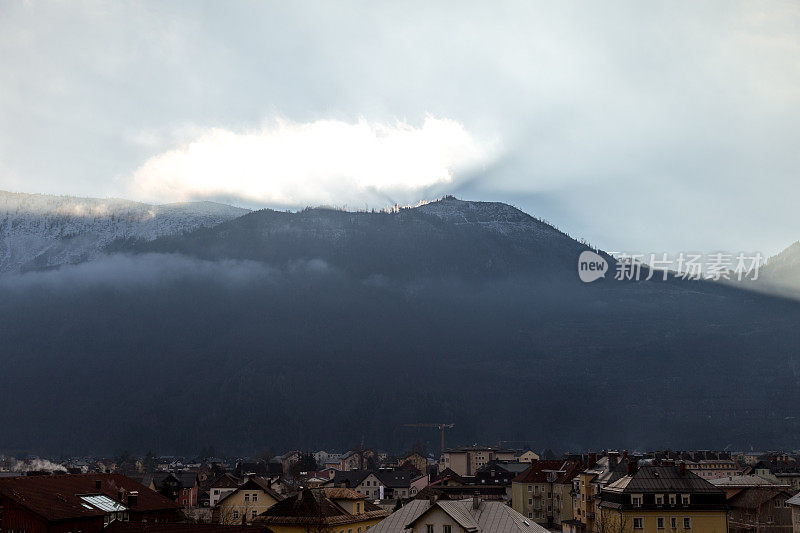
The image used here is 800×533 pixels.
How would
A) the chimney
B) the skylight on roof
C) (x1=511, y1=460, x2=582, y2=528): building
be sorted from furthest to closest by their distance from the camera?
(x1=511, y1=460, x2=582, y2=528): building < the chimney < the skylight on roof

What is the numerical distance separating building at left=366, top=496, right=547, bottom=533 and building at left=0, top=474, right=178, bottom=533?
1861cm

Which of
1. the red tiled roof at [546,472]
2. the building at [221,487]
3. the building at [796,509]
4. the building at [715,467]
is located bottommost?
the building at [715,467]

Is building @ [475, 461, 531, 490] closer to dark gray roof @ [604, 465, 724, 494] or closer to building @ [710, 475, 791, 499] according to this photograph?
building @ [710, 475, 791, 499]

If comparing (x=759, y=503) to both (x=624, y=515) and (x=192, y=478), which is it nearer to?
(x=624, y=515)

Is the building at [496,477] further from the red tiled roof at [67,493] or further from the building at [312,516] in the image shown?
the red tiled roof at [67,493]

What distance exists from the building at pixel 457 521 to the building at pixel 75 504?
18611 millimetres

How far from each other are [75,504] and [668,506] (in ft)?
150

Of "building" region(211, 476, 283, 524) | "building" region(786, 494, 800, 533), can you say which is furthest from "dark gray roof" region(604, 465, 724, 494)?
"building" region(211, 476, 283, 524)

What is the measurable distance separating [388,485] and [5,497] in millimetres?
92547

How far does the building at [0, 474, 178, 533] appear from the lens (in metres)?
52.1

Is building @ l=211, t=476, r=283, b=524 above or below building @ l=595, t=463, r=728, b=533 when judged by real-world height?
below

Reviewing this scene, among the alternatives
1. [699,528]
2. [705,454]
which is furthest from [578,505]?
[705,454]

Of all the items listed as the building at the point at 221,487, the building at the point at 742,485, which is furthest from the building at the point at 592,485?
the building at the point at 221,487

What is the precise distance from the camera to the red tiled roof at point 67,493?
53.3 metres
